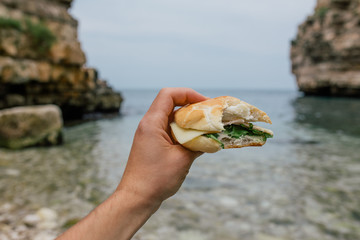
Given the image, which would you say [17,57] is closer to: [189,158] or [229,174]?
[229,174]

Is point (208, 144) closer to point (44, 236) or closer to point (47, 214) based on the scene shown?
point (44, 236)

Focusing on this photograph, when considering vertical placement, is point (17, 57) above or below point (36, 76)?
above

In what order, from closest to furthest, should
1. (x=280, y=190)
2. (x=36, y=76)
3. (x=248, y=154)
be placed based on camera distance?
1. (x=280, y=190)
2. (x=248, y=154)
3. (x=36, y=76)

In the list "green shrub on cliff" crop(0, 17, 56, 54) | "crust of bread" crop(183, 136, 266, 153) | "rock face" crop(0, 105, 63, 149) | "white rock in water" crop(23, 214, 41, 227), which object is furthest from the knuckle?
"green shrub on cliff" crop(0, 17, 56, 54)

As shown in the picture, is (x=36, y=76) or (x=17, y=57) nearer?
(x=17, y=57)

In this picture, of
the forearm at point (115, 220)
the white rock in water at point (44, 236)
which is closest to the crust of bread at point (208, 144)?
the forearm at point (115, 220)

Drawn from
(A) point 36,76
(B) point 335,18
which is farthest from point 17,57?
(B) point 335,18

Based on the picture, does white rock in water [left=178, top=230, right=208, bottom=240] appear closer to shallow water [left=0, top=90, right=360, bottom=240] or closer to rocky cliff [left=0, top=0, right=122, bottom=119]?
shallow water [left=0, top=90, right=360, bottom=240]

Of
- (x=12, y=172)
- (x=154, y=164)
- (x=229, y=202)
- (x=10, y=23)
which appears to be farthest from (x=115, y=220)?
(x=10, y=23)
